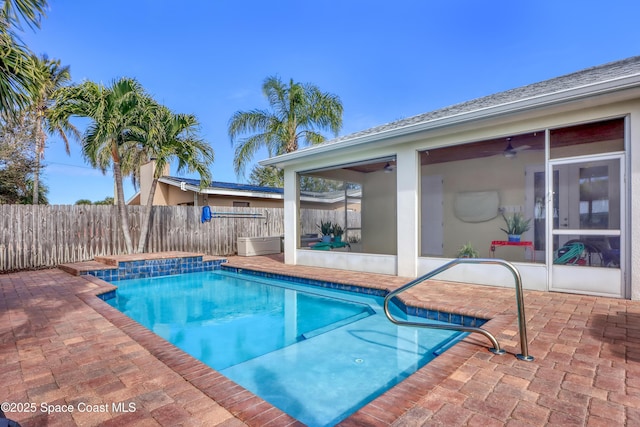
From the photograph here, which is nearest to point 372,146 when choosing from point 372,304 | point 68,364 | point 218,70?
point 372,304

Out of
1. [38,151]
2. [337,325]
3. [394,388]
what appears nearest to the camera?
[394,388]

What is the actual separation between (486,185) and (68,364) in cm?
1016

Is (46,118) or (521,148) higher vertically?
(46,118)

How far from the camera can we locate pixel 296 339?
15.9ft

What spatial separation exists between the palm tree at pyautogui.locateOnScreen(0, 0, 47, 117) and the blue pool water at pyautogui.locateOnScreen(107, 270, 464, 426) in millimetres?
3938

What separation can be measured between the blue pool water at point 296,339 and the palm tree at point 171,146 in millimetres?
4012

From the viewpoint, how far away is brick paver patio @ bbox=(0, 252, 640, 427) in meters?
2.18

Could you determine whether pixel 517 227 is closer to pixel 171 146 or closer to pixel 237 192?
pixel 171 146

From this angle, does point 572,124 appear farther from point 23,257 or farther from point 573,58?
point 23,257

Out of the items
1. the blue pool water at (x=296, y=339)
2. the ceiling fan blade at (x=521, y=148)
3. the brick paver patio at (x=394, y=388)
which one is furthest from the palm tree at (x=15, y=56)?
the ceiling fan blade at (x=521, y=148)

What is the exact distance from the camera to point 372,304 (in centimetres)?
623

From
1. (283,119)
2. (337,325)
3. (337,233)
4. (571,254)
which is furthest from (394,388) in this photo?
(283,119)

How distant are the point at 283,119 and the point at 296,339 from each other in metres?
12.9

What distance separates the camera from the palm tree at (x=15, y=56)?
4125 mm
